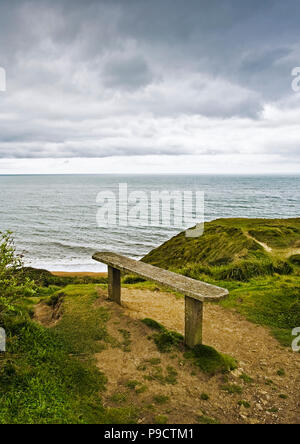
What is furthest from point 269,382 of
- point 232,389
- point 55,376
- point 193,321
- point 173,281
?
point 55,376

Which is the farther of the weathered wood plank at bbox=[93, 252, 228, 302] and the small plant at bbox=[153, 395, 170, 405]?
the weathered wood plank at bbox=[93, 252, 228, 302]

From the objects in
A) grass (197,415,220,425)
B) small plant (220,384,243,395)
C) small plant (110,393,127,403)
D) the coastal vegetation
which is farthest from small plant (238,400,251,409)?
small plant (110,393,127,403)

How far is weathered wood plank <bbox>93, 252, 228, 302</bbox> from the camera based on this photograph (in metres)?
4.37

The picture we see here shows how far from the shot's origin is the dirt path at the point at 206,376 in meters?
3.45

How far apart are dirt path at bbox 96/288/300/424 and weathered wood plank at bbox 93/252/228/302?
95 centimetres

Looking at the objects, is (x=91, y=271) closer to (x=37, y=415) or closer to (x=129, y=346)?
(x=129, y=346)

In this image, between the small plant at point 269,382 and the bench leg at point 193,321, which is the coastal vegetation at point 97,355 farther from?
the bench leg at point 193,321

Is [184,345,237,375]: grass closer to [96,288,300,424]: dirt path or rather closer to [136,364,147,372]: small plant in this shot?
[96,288,300,424]: dirt path

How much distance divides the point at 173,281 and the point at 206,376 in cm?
151

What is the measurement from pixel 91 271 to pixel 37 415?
13.4 meters

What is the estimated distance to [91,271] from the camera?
1612 cm

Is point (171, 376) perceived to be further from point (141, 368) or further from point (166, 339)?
point (166, 339)

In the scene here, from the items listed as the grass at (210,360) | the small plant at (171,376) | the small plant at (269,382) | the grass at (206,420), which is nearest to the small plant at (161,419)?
the grass at (206,420)
